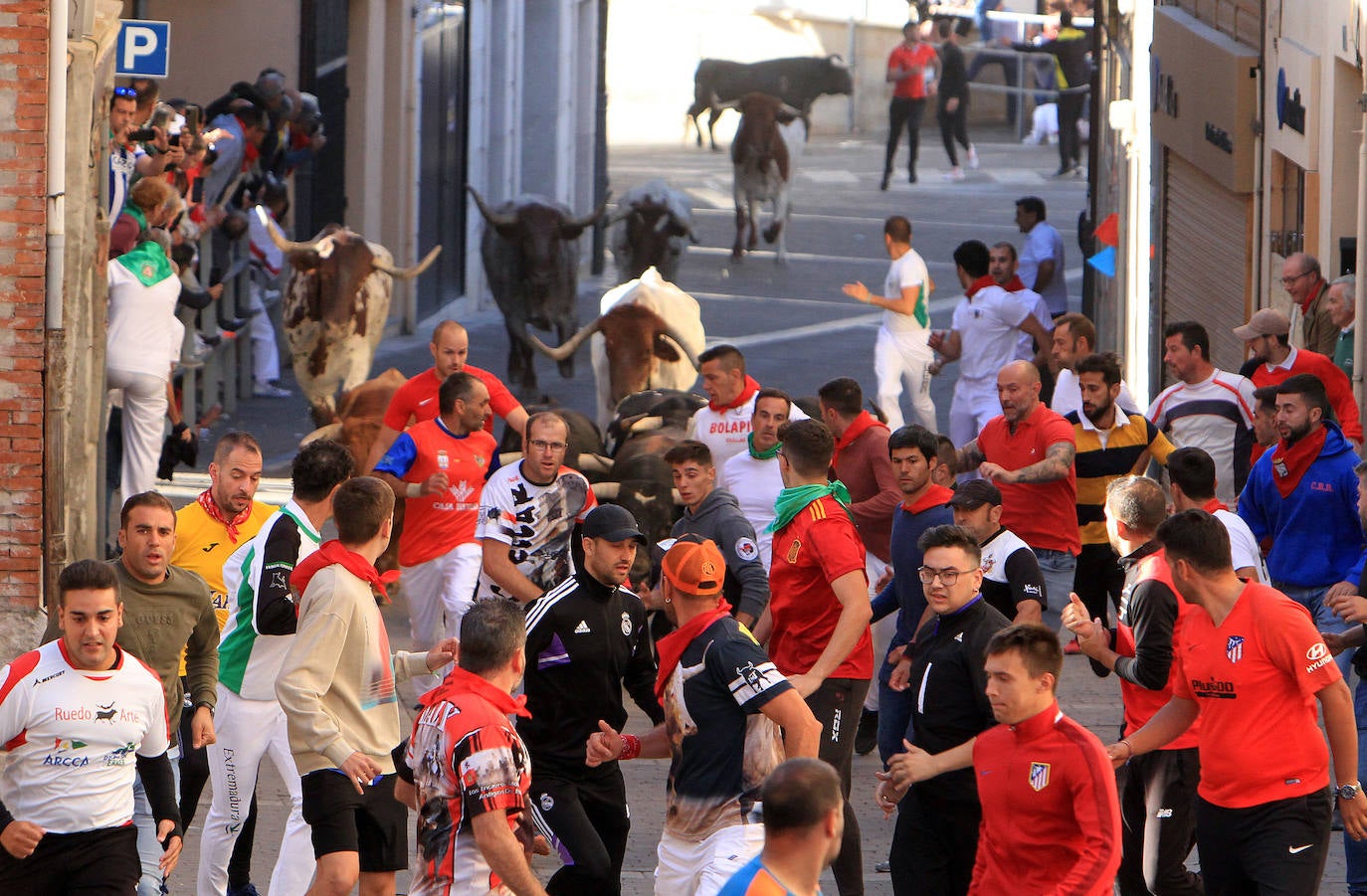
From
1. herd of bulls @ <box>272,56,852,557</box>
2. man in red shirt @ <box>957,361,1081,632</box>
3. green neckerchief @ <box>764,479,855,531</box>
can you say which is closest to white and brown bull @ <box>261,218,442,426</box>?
herd of bulls @ <box>272,56,852,557</box>

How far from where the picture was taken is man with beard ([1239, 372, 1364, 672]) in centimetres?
859

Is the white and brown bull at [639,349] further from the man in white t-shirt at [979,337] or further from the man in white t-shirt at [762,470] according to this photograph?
the man in white t-shirt at [762,470]

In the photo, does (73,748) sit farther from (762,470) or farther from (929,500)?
(762,470)

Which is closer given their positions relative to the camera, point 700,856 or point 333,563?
point 700,856

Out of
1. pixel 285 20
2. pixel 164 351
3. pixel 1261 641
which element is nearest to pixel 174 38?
pixel 285 20

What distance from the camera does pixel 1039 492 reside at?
10.0m

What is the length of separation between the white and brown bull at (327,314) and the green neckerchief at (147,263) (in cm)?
318

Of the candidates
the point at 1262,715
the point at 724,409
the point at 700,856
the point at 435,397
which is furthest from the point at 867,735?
the point at 1262,715

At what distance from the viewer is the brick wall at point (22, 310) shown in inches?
411

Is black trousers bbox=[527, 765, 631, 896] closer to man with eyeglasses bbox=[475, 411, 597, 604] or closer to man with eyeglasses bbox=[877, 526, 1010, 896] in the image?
man with eyeglasses bbox=[877, 526, 1010, 896]

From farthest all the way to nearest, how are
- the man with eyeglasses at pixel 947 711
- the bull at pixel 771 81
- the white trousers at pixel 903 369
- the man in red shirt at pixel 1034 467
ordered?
the bull at pixel 771 81 < the white trousers at pixel 903 369 < the man in red shirt at pixel 1034 467 < the man with eyeglasses at pixel 947 711

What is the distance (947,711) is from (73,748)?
260 cm

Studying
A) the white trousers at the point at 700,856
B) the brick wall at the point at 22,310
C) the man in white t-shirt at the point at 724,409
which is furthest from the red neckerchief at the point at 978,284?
the white trousers at the point at 700,856

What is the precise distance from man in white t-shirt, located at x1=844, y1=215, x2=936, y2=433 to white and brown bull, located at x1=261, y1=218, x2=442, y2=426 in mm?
3504
